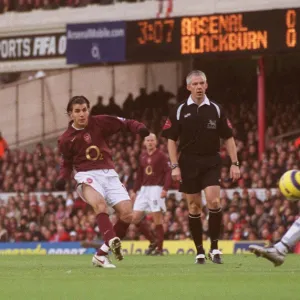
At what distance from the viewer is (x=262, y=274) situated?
39.6 ft

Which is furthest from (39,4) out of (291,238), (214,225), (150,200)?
(291,238)

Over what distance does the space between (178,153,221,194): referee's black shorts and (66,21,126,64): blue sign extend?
16.1 meters

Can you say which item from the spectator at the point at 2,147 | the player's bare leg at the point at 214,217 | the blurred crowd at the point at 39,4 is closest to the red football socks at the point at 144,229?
the player's bare leg at the point at 214,217

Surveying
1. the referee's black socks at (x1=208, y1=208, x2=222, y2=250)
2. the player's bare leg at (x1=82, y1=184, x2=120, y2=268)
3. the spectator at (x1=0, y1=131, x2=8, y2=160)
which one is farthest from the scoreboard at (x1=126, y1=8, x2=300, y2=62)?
the player's bare leg at (x1=82, y1=184, x2=120, y2=268)

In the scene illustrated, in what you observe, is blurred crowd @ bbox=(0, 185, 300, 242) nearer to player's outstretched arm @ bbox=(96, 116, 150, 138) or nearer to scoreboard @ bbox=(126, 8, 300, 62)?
scoreboard @ bbox=(126, 8, 300, 62)

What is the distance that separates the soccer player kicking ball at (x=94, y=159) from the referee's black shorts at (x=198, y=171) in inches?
31.4

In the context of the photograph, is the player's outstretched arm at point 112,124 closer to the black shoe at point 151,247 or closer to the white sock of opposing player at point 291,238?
the white sock of opposing player at point 291,238

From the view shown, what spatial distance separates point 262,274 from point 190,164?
3165mm

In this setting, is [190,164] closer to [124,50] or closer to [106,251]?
[106,251]

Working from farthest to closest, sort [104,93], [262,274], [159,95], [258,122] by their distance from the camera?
[104,93], [159,95], [258,122], [262,274]

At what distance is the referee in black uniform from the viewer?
14.9 metres

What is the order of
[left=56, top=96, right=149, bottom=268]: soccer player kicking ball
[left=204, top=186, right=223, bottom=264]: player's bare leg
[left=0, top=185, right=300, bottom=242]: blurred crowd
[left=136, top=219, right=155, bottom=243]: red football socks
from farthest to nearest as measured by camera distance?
[left=0, top=185, right=300, bottom=242]: blurred crowd < [left=136, top=219, right=155, bottom=243]: red football socks < [left=204, top=186, right=223, bottom=264]: player's bare leg < [left=56, top=96, right=149, bottom=268]: soccer player kicking ball

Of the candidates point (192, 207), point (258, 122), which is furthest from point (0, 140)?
point (192, 207)

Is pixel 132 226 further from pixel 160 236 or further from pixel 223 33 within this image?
pixel 160 236
